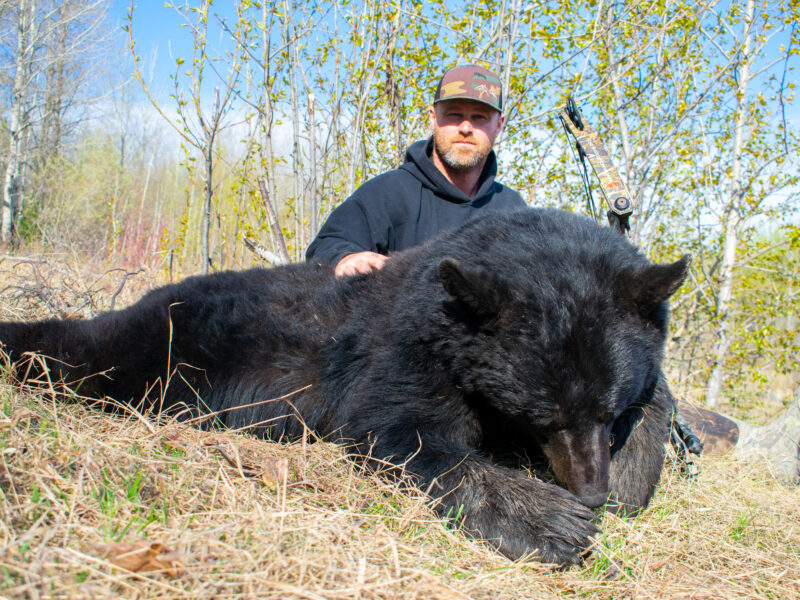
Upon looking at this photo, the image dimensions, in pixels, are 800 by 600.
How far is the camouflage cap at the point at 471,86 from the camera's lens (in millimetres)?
4547

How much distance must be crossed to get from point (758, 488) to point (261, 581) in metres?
3.22

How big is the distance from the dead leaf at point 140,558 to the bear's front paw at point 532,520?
1201 millimetres

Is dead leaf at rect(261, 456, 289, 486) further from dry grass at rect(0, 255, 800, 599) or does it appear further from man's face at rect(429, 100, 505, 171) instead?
man's face at rect(429, 100, 505, 171)

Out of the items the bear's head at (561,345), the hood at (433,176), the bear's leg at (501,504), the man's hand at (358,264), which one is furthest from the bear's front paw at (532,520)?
the hood at (433,176)

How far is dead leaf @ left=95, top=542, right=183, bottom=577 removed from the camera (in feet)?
4.22

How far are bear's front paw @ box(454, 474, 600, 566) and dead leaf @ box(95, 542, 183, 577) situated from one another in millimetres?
1201

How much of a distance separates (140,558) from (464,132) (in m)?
4.22

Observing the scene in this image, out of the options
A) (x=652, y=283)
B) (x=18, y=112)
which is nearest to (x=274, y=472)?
(x=652, y=283)

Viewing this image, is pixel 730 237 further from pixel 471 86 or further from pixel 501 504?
pixel 501 504

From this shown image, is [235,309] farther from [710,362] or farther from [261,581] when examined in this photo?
[710,362]

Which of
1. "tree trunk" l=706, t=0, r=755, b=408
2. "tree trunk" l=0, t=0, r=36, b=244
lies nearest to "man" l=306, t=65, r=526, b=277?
"tree trunk" l=706, t=0, r=755, b=408

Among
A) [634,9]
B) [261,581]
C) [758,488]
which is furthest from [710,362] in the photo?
[261,581]

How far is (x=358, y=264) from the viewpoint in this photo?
3.44 metres

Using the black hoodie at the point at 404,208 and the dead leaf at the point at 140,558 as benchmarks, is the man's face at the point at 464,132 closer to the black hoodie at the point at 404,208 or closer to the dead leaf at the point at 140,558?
the black hoodie at the point at 404,208
